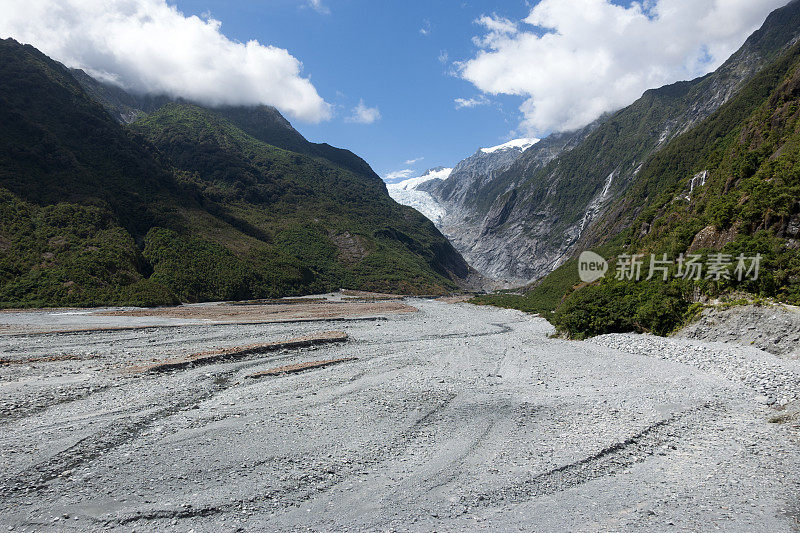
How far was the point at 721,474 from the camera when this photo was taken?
7.71 m

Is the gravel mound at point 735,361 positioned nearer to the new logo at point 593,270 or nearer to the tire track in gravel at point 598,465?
the tire track in gravel at point 598,465

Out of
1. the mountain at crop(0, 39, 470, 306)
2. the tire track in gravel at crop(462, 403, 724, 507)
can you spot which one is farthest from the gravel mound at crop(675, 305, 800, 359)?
the mountain at crop(0, 39, 470, 306)

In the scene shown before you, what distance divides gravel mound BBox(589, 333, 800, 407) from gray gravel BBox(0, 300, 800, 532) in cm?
15

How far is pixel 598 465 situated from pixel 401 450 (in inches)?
174

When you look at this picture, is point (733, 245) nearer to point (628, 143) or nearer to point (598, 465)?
point (598, 465)

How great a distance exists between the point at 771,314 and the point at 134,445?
79.8 ft

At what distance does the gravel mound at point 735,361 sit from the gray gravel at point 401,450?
0.15m

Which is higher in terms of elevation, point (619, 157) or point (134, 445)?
point (619, 157)

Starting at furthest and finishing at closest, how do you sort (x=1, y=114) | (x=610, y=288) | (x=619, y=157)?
1. (x=619, y=157)
2. (x=1, y=114)
3. (x=610, y=288)

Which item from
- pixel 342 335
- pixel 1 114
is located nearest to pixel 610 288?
pixel 342 335

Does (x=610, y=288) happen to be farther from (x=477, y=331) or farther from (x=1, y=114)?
(x=1, y=114)

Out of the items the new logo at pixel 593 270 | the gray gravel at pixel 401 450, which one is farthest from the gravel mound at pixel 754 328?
the new logo at pixel 593 270

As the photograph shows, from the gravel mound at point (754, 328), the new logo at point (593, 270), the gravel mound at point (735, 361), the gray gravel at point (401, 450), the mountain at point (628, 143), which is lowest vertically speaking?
the gray gravel at point (401, 450)

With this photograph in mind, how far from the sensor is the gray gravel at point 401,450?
6.65m
